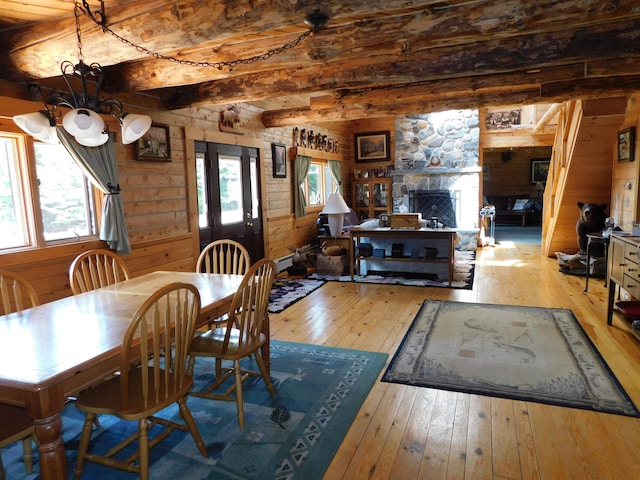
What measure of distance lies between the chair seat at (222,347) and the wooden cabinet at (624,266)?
115 inches

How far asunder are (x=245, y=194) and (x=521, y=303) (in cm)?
375

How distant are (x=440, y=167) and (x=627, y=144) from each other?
383 cm

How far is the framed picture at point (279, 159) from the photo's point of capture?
6.48m

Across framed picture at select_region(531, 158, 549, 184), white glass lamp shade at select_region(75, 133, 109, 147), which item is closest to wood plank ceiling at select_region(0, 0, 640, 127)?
white glass lamp shade at select_region(75, 133, 109, 147)

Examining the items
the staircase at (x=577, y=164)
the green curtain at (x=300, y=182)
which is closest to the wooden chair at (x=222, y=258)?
the green curtain at (x=300, y=182)

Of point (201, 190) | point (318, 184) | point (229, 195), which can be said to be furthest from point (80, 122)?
point (318, 184)

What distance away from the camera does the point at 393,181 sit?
911 cm

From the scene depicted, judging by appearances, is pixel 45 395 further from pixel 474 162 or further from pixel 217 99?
pixel 474 162

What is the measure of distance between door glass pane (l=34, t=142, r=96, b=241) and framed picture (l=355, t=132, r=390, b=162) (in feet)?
22.4

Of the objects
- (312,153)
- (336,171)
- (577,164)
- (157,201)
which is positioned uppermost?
(312,153)

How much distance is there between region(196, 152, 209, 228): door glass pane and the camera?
4.99 meters

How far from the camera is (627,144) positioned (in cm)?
502

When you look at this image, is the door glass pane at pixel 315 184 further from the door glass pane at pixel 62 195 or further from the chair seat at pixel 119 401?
the chair seat at pixel 119 401

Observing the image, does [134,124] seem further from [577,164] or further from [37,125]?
[577,164]
